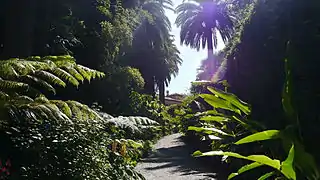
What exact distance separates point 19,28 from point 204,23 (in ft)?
71.3

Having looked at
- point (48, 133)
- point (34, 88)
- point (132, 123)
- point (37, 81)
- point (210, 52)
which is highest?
point (37, 81)

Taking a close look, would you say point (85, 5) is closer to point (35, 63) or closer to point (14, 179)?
point (35, 63)

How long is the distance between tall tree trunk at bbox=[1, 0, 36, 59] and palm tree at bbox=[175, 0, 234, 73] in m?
19.5

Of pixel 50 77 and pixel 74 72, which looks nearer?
pixel 50 77

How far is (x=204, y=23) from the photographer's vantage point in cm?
2969

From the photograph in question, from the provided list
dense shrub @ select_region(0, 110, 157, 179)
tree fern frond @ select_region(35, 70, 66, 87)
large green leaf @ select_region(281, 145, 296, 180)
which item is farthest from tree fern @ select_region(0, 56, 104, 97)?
large green leaf @ select_region(281, 145, 296, 180)

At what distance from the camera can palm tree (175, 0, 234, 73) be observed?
2838cm

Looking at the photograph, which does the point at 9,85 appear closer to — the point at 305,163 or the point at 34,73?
the point at 34,73

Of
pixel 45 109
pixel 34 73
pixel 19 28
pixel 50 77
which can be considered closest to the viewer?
pixel 45 109

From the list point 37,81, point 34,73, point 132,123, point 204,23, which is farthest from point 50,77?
point 204,23

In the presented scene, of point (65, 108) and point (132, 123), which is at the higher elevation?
point (65, 108)

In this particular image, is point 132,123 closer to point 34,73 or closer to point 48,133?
point 34,73

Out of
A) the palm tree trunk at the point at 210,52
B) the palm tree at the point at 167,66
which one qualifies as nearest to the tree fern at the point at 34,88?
the palm tree trunk at the point at 210,52

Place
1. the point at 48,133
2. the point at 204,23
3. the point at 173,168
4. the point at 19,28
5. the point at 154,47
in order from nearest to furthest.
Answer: the point at 48,133, the point at 19,28, the point at 173,168, the point at 204,23, the point at 154,47
